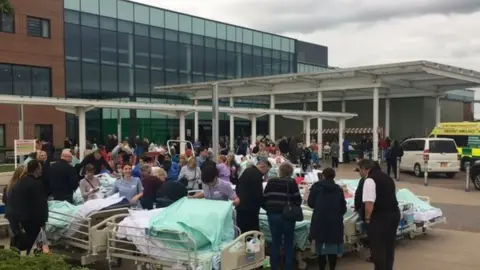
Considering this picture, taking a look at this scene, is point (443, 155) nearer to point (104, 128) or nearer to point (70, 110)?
point (70, 110)

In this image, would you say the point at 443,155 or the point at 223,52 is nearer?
the point at 443,155

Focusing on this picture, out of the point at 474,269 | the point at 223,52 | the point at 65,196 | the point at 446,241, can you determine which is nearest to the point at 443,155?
the point at 446,241

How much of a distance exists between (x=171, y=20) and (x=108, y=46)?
235 inches

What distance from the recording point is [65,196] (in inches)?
372

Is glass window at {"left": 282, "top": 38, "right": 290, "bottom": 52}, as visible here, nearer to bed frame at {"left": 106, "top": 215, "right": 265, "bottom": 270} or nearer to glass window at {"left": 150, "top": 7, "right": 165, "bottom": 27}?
glass window at {"left": 150, "top": 7, "right": 165, "bottom": 27}

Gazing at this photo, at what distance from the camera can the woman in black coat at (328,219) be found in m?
7.25

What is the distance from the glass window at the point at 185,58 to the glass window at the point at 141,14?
372 cm

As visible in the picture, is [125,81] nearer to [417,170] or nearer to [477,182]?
[417,170]

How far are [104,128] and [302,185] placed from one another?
26.8m

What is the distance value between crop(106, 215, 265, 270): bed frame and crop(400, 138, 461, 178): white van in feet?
52.9

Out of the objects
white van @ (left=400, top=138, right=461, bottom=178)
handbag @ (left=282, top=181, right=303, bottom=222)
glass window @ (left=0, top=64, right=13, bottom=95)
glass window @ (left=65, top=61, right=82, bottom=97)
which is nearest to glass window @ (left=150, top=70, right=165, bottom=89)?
glass window @ (left=65, top=61, right=82, bottom=97)

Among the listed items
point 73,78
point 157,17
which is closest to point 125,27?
point 157,17

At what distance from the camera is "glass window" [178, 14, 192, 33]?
41.3m

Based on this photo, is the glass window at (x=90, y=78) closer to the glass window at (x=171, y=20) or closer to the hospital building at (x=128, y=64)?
the hospital building at (x=128, y=64)
